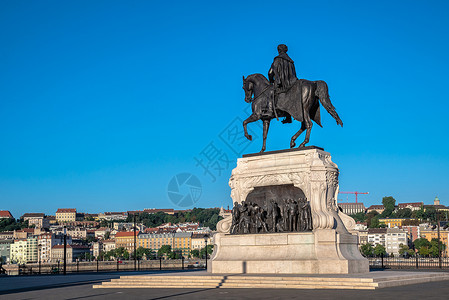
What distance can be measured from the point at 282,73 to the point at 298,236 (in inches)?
261

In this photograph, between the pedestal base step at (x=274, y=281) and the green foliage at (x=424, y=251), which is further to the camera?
the green foliage at (x=424, y=251)

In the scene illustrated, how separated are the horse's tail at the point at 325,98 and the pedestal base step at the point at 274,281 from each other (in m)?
6.50

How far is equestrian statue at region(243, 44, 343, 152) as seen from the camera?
23.9 metres

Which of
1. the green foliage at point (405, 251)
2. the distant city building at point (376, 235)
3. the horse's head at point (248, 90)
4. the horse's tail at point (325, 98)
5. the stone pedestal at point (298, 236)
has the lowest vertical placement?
the green foliage at point (405, 251)

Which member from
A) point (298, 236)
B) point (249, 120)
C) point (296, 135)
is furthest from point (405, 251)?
point (298, 236)

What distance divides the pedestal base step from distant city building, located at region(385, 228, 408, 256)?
554 feet

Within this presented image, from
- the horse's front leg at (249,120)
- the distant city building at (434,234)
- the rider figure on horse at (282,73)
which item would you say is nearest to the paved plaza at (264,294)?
the horse's front leg at (249,120)

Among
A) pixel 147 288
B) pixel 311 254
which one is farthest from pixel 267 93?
pixel 147 288

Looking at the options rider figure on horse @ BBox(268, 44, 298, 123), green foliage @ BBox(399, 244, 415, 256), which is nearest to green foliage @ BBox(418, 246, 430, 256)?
green foliage @ BBox(399, 244, 415, 256)

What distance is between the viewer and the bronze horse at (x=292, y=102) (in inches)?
938

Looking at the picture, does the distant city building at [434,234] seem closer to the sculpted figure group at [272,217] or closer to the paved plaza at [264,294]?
the sculpted figure group at [272,217]

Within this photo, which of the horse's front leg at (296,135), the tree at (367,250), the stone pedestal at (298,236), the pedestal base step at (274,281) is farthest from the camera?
the tree at (367,250)

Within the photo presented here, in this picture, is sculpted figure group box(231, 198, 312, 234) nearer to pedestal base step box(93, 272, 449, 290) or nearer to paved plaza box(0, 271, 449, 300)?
pedestal base step box(93, 272, 449, 290)

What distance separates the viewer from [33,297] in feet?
59.2
